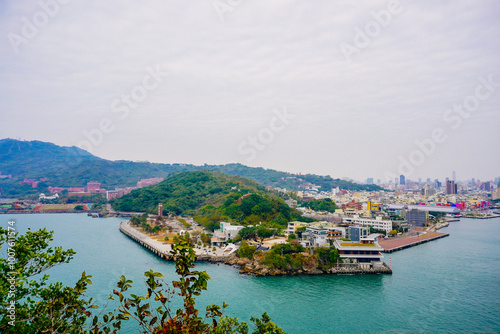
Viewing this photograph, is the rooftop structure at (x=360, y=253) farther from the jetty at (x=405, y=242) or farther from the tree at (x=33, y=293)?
the tree at (x=33, y=293)

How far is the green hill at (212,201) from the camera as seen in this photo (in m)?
19.9

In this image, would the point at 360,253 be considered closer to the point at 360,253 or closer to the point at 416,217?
the point at 360,253

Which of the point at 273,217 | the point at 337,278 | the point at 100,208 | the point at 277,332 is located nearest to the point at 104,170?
the point at 100,208

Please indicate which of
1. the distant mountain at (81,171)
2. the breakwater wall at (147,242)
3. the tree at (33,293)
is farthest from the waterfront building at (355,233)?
the distant mountain at (81,171)

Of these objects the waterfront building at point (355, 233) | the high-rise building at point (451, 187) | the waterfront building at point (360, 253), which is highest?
the high-rise building at point (451, 187)

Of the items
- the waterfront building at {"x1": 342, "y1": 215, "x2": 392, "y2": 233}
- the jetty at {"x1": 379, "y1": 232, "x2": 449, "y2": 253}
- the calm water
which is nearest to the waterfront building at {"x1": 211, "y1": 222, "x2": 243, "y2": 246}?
the calm water

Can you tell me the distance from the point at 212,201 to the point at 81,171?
43079mm

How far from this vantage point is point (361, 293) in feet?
29.8

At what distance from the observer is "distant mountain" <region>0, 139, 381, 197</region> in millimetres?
56000

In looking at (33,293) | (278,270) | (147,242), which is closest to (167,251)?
(147,242)

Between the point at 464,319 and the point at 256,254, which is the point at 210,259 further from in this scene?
the point at 464,319

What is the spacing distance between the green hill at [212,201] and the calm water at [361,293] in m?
6.84

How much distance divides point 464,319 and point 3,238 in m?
8.59

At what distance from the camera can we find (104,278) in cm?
996
